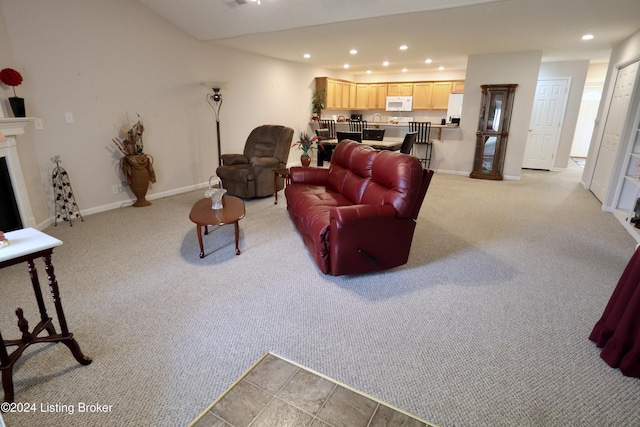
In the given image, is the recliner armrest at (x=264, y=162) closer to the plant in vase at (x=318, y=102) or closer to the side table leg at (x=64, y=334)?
the side table leg at (x=64, y=334)

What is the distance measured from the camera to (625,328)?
169 centimetres

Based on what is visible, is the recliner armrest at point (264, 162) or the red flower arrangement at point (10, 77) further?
the recliner armrest at point (264, 162)

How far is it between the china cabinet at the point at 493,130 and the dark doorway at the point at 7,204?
7167 millimetres

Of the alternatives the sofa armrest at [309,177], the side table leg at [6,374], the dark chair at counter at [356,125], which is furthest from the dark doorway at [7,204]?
the dark chair at counter at [356,125]

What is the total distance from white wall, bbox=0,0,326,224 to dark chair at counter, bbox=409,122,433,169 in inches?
144

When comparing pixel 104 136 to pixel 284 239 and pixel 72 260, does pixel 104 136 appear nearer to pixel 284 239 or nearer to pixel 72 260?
pixel 72 260

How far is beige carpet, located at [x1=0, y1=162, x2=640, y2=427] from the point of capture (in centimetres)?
155

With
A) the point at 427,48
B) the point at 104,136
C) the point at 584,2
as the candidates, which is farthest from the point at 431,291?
the point at 427,48

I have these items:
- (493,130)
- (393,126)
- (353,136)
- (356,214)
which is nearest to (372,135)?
(353,136)

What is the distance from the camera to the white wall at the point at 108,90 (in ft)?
11.6

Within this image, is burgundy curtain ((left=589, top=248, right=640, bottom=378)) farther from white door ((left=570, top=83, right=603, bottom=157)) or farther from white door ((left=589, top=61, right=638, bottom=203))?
white door ((left=570, top=83, right=603, bottom=157))

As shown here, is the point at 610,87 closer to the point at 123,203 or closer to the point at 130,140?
the point at 130,140

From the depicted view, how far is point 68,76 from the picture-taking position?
3773mm

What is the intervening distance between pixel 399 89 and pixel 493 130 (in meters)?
3.22
